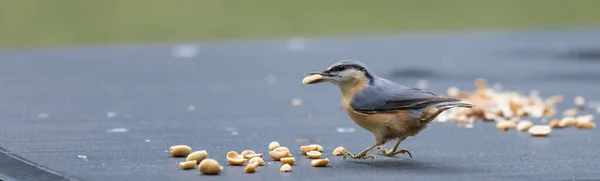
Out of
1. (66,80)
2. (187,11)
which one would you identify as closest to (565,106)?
(66,80)

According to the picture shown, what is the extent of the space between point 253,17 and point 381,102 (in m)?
11.5

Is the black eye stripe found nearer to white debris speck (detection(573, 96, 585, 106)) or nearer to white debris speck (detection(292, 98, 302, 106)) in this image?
white debris speck (detection(292, 98, 302, 106))

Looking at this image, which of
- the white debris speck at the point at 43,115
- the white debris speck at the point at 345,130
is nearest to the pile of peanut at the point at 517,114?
the white debris speck at the point at 345,130

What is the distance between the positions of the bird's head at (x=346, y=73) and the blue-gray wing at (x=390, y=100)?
0.16 ft

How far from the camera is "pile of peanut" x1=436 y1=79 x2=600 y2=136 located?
4277mm

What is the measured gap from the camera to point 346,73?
3309 mm

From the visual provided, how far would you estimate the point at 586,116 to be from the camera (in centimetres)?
471

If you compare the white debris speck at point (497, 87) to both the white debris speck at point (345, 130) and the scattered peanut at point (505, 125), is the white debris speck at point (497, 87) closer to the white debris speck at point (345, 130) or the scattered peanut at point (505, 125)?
the scattered peanut at point (505, 125)

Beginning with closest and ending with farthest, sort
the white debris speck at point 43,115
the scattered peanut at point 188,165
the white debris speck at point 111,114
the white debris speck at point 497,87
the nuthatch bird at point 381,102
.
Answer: the scattered peanut at point 188,165
the nuthatch bird at point 381,102
the white debris speck at point 43,115
the white debris speck at point 111,114
the white debris speck at point 497,87

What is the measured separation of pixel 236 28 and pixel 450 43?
5.55 meters

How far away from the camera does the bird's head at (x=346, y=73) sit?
331cm

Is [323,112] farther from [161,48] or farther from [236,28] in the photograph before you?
[236,28]

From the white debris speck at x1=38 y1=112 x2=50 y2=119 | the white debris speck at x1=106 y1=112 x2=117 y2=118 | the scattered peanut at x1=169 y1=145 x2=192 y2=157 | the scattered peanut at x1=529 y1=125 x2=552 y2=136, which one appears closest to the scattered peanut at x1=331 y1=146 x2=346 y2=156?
the scattered peanut at x1=169 y1=145 x2=192 y2=157

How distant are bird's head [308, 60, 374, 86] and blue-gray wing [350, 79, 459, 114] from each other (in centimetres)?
5
